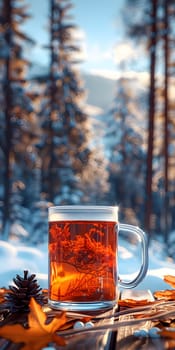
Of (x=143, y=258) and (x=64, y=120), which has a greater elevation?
(x=64, y=120)

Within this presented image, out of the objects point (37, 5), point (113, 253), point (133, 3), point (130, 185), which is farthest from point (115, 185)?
point (113, 253)

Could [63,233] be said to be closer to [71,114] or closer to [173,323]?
[173,323]

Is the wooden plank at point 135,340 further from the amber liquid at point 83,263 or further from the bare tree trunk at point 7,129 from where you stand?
the bare tree trunk at point 7,129

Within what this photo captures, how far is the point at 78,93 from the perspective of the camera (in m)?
19.1

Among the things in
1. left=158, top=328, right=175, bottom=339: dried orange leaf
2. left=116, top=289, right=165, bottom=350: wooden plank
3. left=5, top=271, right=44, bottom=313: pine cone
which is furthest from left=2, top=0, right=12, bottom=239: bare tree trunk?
left=158, top=328, right=175, bottom=339: dried orange leaf

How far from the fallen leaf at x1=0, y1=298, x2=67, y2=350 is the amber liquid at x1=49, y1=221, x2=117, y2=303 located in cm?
35

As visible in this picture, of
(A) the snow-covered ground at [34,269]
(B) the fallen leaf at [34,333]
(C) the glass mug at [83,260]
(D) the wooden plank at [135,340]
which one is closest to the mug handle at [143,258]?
(C) the glass mug at [83,260]

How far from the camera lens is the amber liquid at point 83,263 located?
4.26 feet

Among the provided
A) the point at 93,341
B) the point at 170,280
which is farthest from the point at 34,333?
the point at 170,280

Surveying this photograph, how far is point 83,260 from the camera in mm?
1298

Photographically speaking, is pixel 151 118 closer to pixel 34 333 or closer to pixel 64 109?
pixel 64 109

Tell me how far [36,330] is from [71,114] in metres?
18.0

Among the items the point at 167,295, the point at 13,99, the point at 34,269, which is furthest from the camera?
the point at 13,99

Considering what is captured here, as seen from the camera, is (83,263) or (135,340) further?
(83,263)
